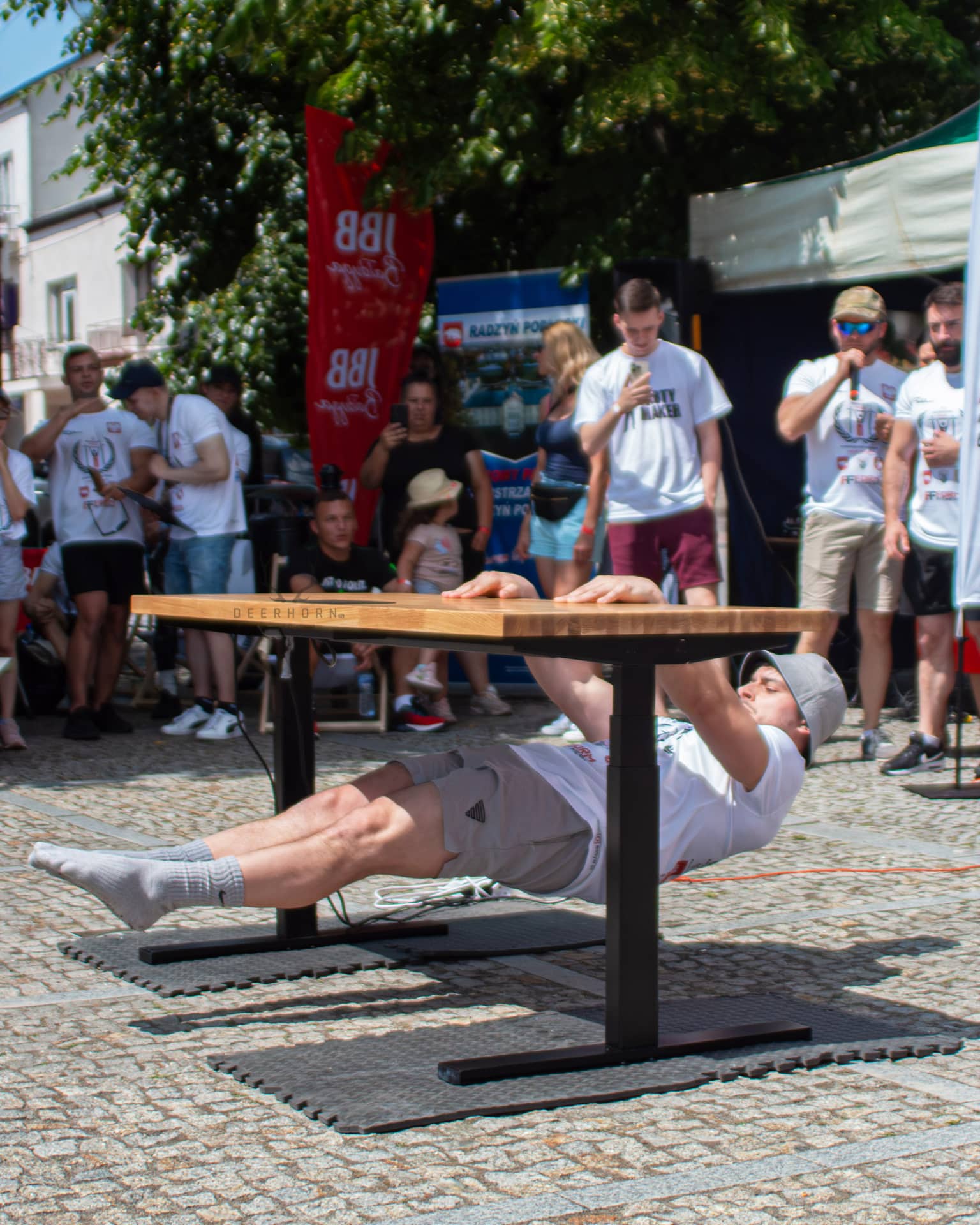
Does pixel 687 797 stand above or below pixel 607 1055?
above

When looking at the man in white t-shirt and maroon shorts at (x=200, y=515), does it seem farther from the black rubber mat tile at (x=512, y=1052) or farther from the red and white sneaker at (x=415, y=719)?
the black rubber mat tile at (x=512, y=1052)

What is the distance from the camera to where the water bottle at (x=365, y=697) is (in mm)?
9781

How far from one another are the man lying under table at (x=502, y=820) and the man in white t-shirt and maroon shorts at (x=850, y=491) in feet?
13.6

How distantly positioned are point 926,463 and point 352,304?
445 centimetres

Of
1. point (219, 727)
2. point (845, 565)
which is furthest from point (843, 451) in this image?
point (219, 727)

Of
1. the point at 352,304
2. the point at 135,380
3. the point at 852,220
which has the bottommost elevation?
the point at 135,380

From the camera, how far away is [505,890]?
5.73 meters

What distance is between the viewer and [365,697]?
32.1 ft

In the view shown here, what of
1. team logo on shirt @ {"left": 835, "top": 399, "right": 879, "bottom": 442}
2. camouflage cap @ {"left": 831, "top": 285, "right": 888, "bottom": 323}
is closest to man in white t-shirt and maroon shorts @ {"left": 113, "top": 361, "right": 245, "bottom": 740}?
team logo on shirt @ {"left": 835, "top": 399, "right": 879, "bottom": 442}

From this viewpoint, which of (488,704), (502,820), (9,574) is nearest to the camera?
(502,820)

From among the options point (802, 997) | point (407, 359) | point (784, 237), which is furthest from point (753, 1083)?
point (407, 359)

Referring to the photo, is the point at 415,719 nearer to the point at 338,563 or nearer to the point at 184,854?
the point at 338,563

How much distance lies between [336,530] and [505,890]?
4076mm

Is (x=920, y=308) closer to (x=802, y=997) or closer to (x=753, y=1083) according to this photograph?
(x=802, y=997)
